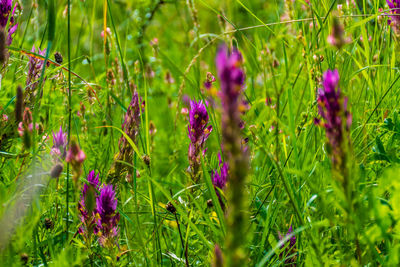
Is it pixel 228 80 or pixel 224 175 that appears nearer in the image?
pixel 228 80

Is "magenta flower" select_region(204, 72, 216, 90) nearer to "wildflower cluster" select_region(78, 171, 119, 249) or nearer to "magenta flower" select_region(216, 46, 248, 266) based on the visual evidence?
"wildflower cluster" select_region(78, 171, 119, 249)

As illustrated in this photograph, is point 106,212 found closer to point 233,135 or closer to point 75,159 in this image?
point 75,159

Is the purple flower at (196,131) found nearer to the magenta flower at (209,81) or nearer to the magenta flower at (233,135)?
the magenta flower at (209,81)

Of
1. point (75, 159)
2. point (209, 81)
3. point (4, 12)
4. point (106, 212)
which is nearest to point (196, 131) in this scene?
point (209, 81)

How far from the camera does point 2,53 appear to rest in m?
1.33

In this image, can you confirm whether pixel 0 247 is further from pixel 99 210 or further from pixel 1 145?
pixel 1 145

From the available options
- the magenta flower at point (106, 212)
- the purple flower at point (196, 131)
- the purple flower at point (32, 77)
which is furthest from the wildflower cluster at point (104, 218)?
the purple flower at point (32, 77)

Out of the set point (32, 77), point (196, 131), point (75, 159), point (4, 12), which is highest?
point (4, 12)

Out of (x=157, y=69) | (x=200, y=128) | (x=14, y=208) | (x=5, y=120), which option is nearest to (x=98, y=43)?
(x=157, y=69)

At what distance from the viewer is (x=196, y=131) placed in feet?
5.12

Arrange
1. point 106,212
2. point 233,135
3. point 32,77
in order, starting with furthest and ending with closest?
1. point 32,77
2. point 106,212
3. point 233,135

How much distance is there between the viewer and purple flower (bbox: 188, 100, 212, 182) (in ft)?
5.11

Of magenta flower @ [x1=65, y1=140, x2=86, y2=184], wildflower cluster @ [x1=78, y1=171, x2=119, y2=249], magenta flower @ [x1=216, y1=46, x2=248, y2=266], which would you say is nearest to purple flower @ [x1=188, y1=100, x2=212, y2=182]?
wildflower cluster @ [x1=78, y1=171, x2=119, y2=249]

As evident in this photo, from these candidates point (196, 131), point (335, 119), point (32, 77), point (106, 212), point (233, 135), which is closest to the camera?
point (233, 135)
